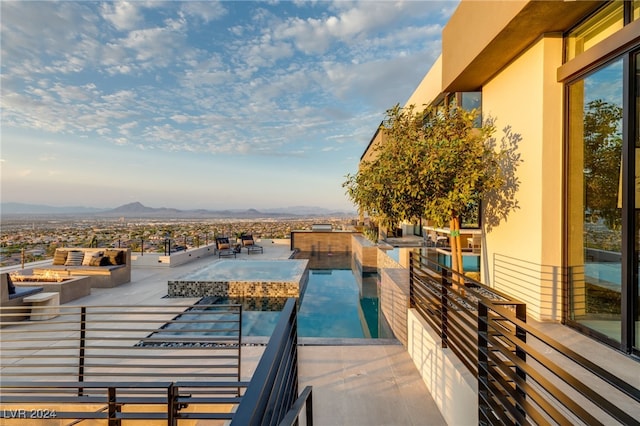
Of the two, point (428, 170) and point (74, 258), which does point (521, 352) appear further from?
point (74, 258)

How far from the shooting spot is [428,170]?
4000 mm

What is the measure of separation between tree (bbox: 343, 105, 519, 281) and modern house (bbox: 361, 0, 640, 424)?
49cm

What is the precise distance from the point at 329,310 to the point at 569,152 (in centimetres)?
583

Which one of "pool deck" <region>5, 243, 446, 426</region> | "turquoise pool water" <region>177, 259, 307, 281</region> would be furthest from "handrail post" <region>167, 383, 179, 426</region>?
"turquoise pool water" <region>177, 259, 307, 281</region>

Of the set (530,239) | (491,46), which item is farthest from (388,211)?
(491,46)

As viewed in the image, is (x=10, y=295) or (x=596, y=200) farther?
(x=10, y=295)

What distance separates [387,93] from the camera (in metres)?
17.2

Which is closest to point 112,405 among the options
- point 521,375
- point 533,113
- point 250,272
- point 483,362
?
point 483,362

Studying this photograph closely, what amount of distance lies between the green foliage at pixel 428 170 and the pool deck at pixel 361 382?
215 centimetres

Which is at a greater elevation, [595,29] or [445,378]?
[595,29]

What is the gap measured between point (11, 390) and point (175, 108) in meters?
15.0

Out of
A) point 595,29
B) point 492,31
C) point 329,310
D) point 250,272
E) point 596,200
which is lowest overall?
point 329,310

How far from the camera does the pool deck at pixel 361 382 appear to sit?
99.3 inches

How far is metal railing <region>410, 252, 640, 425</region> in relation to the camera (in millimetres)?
983
